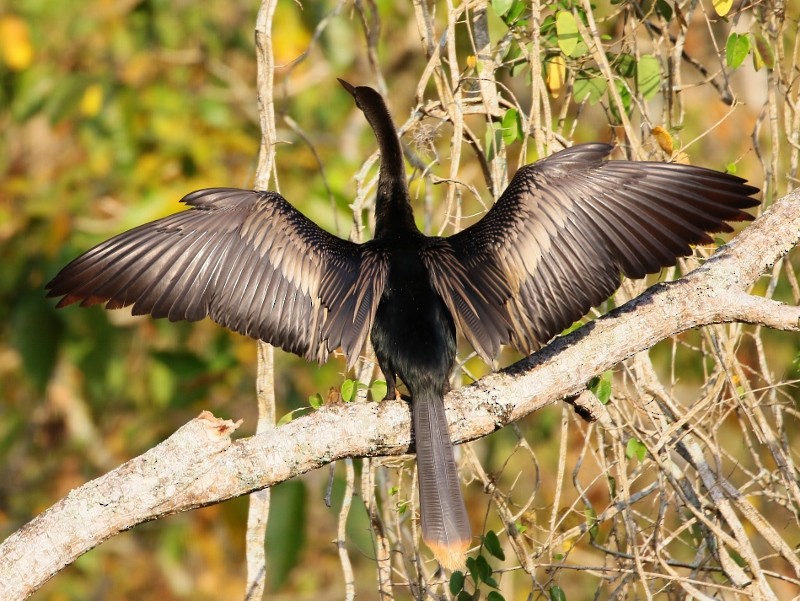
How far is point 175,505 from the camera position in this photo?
2.36 m

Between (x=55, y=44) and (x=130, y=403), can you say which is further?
(x=130, y=403)

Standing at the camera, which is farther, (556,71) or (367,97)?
(556,71)

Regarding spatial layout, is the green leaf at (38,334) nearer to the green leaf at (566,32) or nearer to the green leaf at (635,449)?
the green leaf at (566,32)

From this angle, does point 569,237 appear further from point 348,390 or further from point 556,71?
point 556,71

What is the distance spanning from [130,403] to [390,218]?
447 centimetres

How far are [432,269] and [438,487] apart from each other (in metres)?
0.66

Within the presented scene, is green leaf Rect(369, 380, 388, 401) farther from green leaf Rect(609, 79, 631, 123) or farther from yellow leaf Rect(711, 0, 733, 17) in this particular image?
yellow leaf Rect(711, 0, 733, 17)

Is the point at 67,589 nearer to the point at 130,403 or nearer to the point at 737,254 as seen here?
the point at 130,403

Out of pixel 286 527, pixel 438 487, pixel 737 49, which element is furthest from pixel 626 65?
pixel 286 527

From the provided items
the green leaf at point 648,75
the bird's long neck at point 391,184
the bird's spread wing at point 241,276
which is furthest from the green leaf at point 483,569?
the green leaf at point 648,75

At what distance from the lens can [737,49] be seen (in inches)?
124

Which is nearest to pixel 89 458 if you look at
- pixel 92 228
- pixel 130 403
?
pixel 130 403

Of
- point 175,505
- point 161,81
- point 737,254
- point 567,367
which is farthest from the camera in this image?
point 161,81

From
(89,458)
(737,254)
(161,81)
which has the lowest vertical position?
(737,254)
